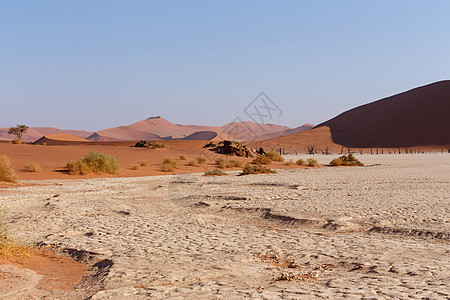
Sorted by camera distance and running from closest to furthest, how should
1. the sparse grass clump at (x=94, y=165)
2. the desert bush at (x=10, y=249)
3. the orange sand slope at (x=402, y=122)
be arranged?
the desert bush at (x=10, y=249) < the sparse grass clump at (x=94, y=165) < the orange sand slope at (x=402, y=122)

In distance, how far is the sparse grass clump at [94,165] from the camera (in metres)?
23.1

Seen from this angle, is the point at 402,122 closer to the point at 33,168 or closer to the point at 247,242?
the point at 33,168

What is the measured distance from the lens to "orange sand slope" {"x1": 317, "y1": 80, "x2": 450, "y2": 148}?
95375 mm

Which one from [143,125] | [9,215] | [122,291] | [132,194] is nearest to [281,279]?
[122,291]

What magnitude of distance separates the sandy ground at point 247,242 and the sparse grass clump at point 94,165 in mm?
9238

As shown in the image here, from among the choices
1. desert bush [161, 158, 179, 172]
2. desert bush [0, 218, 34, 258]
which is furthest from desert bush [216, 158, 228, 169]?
desert bush [0, 218, 34, 258]

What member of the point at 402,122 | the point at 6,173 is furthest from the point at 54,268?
the point at 402,122

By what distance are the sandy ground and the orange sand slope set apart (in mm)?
87393

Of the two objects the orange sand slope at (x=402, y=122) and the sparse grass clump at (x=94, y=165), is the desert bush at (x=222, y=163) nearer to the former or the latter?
the sparse grass clump at (x=94, y=165)

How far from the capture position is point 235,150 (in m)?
38.7

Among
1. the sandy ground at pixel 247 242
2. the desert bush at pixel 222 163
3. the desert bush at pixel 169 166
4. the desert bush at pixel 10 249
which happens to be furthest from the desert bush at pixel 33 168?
the desert bush at pixel 10 249

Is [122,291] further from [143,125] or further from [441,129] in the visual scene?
[143,125]

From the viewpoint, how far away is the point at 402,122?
10375 cm

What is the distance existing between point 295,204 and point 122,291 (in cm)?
758
